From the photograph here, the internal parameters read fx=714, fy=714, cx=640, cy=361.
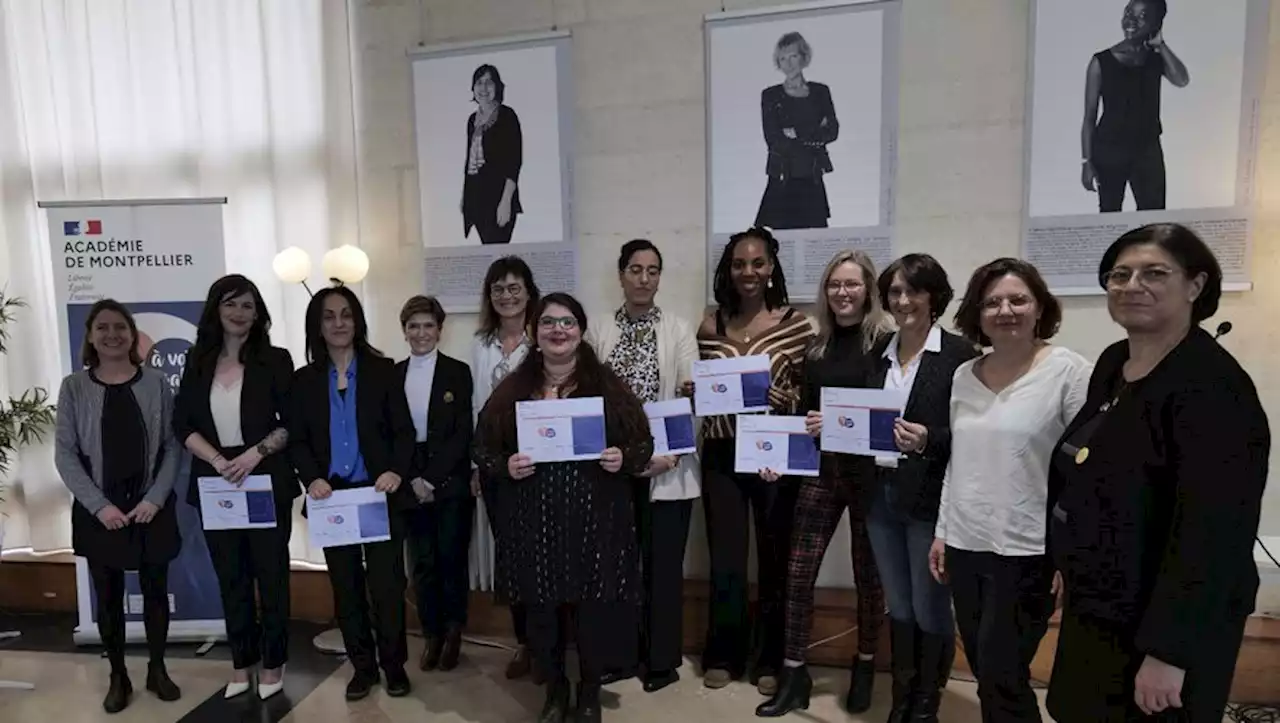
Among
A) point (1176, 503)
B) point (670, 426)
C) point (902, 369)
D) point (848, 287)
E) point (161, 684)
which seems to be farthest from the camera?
point (161, 684)

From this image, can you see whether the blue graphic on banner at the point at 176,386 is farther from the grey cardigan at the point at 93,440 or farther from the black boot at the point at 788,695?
the black boot at the point at 788,695

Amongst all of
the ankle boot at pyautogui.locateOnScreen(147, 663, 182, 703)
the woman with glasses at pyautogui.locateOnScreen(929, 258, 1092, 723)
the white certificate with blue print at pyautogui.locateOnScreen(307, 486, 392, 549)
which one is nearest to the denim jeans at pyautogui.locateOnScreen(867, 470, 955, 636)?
the woman with glasses at pyautogui.locateOnScreen(929, 258, 1092, 723)

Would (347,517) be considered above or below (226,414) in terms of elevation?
below

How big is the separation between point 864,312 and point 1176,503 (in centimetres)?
128

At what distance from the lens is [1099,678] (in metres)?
1.39

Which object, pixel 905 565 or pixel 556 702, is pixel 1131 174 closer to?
pixel 905 565

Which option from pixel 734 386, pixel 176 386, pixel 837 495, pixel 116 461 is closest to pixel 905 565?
pixel 837 495

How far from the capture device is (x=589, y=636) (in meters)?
2.45

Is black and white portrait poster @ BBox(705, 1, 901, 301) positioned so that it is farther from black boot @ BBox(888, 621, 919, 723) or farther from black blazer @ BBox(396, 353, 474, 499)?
black boot @ BBox(888, 621, 919, 723)

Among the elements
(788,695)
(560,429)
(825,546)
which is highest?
(560,429)

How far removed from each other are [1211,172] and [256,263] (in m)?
4.26

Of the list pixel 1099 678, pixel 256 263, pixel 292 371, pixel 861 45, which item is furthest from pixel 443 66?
pixel 1099 678

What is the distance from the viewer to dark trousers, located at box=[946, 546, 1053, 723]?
180cm

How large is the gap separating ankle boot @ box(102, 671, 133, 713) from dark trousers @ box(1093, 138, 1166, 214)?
4.31 metres
